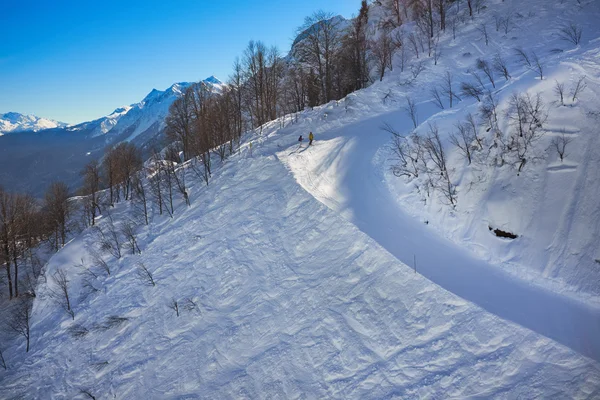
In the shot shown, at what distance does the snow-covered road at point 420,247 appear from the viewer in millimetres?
6801

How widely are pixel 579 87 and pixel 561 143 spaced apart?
331cm

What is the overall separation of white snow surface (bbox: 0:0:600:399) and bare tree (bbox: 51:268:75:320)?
1.91 ft

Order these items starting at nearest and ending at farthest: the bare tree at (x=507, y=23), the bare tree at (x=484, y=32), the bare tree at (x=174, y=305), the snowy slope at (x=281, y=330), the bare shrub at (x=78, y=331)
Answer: the snowy slope at (x=281, y=330) → the bare tree at (x=174, y=305) → the bare shrub at (x=78, y=331) → the bare tree at (x=507, y=23) → the bare tree at (x=484, y=32)

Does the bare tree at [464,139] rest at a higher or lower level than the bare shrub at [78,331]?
higher

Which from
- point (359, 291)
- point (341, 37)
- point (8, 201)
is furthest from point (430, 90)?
point (8, 201)

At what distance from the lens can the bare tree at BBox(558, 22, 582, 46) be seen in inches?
826

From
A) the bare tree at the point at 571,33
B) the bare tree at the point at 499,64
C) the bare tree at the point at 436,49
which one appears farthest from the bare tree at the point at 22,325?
the bare tree at the point at 571,33

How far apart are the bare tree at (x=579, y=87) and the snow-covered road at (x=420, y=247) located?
8216 mm

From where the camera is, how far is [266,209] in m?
14.9

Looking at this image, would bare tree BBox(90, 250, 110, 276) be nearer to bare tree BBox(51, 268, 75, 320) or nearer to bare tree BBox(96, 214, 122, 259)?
bare tree BBox(96, 214, 122, 259)

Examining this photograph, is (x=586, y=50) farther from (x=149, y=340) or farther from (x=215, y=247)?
(x=149, y=340)

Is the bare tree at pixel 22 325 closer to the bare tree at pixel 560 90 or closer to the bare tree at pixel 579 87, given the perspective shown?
the bare tree at pixel 560 90

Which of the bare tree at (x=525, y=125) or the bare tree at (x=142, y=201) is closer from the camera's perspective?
the bare tree at (x=525, y=125)

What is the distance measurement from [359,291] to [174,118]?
39894mm
